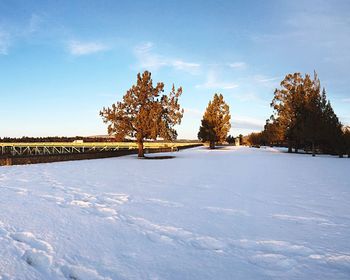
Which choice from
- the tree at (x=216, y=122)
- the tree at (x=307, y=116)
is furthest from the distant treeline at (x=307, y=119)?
the tree at (x=216, y=122)

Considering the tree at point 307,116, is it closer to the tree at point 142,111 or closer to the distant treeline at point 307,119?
the distant treeline at point 307,119

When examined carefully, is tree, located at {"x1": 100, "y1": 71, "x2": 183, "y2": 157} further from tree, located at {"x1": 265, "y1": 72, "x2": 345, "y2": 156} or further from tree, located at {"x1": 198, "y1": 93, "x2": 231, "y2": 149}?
tree, located at {"x1": 198, "y1": 93, "x2": 231, "y2": 149}

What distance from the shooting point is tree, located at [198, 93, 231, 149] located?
191ft

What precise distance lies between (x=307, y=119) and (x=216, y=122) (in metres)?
23.9

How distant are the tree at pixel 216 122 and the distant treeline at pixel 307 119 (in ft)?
44.1

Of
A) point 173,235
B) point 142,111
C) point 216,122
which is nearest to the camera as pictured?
point 173,235

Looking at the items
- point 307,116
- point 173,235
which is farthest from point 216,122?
point 173,235

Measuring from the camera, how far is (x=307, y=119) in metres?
36.3

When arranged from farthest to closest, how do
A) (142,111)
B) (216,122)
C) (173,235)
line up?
(216,122) → (142,111) → (173,235)

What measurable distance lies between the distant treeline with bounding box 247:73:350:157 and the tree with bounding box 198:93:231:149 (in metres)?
13.4

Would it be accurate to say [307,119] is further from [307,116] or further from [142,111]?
[142,111]

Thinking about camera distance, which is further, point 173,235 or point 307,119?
point 307,119

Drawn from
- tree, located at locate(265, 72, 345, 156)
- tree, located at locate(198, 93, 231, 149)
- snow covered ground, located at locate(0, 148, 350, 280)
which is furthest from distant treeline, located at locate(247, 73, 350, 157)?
snow covered ground, located at locate(0, 148, 350, 280)

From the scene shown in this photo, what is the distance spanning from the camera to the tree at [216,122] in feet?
191
